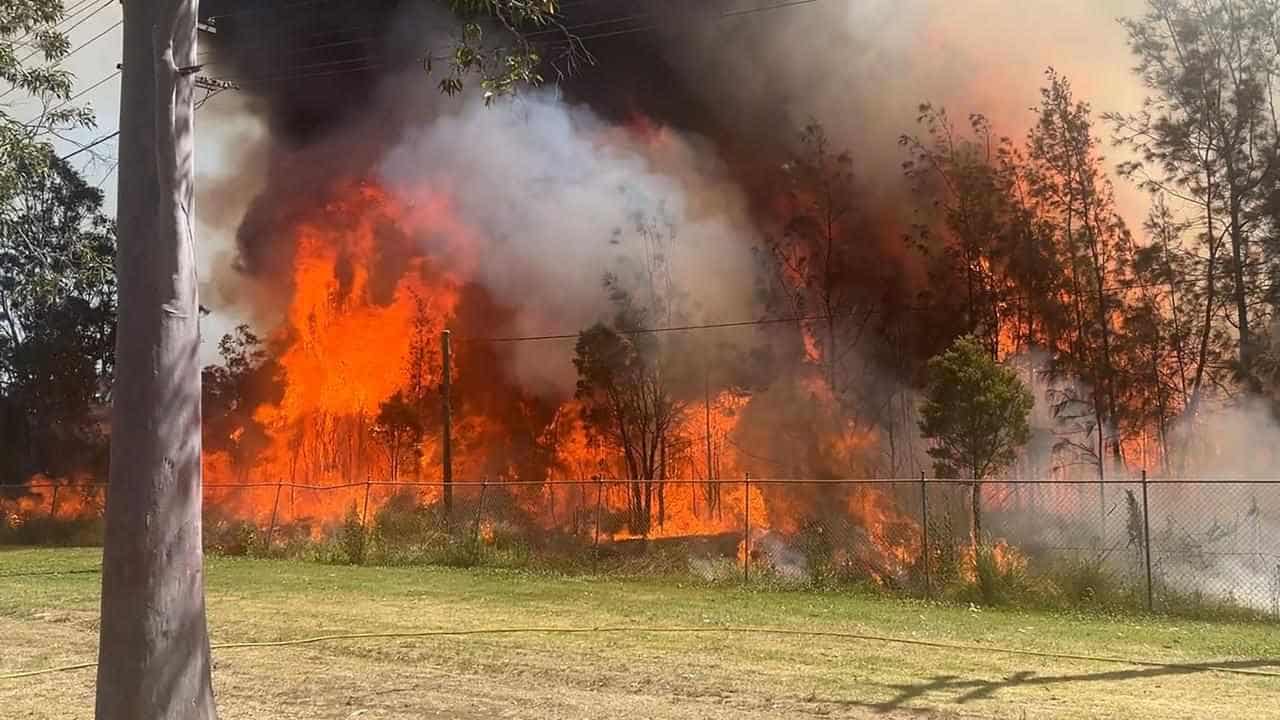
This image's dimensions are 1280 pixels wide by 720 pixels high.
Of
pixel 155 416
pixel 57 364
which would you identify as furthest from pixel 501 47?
pixel 57 364

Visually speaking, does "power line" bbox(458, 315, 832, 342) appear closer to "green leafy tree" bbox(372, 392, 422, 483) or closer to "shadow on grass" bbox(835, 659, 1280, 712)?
"green leafy tree" bbox(372, 392, 422, 483)

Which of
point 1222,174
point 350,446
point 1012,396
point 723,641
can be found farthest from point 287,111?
point 723,641

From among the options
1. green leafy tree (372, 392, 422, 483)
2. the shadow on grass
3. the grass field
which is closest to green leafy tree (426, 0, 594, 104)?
the grass field

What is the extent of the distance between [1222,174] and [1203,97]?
223 cm

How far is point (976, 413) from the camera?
25.8m

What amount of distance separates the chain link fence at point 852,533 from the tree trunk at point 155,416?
36.5 feet

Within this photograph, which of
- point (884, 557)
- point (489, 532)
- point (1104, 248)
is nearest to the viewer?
point (884, 557)

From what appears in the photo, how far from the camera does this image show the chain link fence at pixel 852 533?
15.3m

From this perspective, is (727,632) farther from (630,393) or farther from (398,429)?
(398,429)

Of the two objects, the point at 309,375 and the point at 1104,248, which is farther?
the point at 309,375

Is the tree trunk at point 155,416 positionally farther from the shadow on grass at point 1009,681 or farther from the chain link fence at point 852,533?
the chain link fence at point 852,533

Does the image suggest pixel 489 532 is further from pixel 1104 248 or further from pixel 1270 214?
pixel 1270 214

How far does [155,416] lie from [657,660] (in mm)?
6096

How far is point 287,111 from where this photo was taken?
4359 cm
